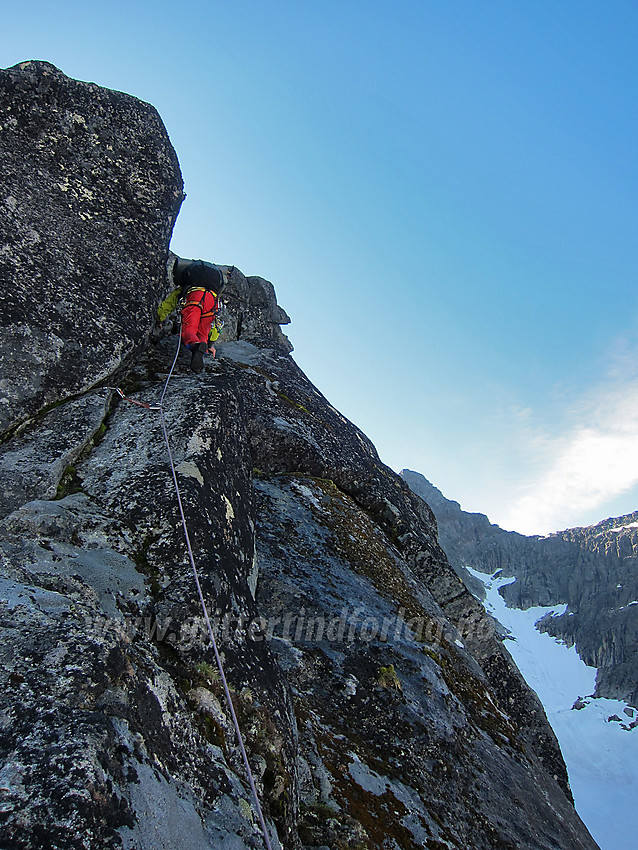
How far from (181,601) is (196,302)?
27.6 feet

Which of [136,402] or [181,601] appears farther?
[136,402]

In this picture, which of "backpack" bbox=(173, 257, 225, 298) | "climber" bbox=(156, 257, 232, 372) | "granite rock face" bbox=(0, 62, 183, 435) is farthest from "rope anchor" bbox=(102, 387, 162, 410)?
"backpack" bbox=(173, 257, 225, 298)

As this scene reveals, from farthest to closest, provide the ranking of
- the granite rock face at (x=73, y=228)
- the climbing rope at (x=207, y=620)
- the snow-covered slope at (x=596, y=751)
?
the snow-covered slope at (x=596, y=751) → the granite rock face at (x=73, y=228) → the climbing rope at (x=207, y=620)

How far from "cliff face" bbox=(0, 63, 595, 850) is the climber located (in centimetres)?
75

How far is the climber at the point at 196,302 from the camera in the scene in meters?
12.3

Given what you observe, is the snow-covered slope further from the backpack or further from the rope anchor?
the rope anchor

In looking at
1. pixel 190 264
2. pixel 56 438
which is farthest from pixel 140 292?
pixel 56 438

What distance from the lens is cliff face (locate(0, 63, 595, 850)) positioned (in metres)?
4.20

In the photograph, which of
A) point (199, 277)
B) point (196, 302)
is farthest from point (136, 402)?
point (199, 277)

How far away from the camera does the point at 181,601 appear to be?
6.03 m

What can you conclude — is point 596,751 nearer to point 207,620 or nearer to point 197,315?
point 197,315

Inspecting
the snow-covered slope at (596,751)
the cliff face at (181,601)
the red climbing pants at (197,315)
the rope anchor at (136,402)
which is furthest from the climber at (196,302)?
the snow-covered slope at (596,751)

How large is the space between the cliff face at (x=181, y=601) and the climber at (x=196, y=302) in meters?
0.75

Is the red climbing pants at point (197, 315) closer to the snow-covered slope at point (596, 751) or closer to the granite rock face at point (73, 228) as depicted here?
the granite rock face at point (73, 228)
